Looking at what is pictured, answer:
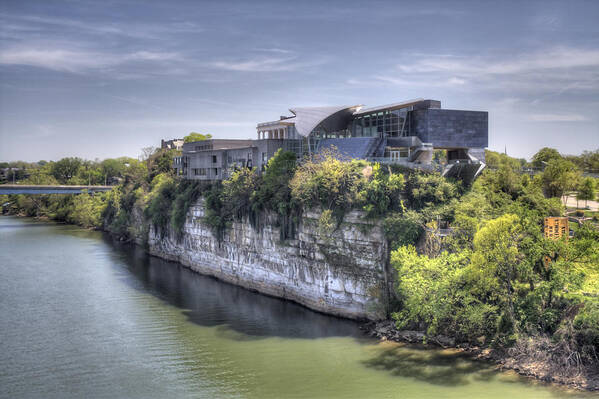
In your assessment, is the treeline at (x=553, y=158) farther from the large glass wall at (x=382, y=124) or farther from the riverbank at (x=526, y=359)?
the riverbank at (x=526, y=359)

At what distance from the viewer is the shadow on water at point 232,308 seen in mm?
33031

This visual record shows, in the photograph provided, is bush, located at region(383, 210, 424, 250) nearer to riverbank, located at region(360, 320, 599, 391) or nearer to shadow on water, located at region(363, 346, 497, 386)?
riverbank, located at region(360, 320, 599, 391)

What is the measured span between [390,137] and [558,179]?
16.8 metres

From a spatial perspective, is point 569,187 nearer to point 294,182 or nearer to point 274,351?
point 294,182

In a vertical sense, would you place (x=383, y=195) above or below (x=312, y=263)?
above

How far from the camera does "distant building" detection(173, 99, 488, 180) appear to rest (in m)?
42.4

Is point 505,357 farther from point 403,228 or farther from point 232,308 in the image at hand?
point 232,308

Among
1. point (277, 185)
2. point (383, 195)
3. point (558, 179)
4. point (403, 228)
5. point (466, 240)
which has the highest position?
point (558, 179)

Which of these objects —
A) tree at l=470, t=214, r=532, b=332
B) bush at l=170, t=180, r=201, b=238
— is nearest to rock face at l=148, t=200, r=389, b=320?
bush at l=170, t=180, r=201, b=238

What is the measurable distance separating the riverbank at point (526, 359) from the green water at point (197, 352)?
0.78 meters

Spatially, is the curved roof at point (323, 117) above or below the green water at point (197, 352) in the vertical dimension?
above

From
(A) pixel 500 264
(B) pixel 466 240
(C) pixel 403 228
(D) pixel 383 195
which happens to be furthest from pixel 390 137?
(A) pixel 500 264

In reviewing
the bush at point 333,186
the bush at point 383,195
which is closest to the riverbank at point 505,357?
the bush at point 383,195

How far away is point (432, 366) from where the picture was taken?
26.0 m
